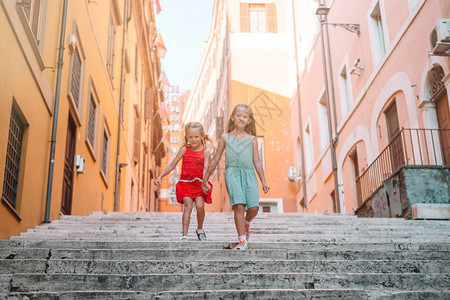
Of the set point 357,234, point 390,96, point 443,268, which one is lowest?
point 443,268

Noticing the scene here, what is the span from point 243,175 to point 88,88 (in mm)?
9163

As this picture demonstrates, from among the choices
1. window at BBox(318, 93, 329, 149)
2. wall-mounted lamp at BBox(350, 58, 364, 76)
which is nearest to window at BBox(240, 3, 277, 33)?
window at BBox(318, 93, 329, 149)

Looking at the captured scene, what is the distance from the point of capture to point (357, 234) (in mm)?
8430

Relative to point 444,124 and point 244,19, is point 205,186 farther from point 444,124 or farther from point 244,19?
Answer: point 244,19

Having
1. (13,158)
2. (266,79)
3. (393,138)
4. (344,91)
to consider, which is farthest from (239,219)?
(266,79)

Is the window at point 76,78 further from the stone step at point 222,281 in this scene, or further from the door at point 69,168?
the stone step at point 222,281

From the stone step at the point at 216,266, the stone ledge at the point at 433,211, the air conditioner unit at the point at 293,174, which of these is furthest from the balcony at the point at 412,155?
the air conditioner unit at the point at 293,174

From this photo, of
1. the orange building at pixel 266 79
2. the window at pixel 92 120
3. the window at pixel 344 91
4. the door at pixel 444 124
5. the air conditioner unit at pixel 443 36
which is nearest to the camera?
the air conditioner unit at pixel 443 36

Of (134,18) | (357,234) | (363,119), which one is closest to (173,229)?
(357,234)

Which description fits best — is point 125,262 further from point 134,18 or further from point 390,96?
point 134,18

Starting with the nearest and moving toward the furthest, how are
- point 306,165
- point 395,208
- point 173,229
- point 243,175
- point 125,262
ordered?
1. point 125,262
2. point 243,175
3. point 173,229
4. point 395,208
5. point 306,165

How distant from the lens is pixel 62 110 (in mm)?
12031

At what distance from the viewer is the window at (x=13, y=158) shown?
862cm

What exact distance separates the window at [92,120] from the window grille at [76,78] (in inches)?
49.6
